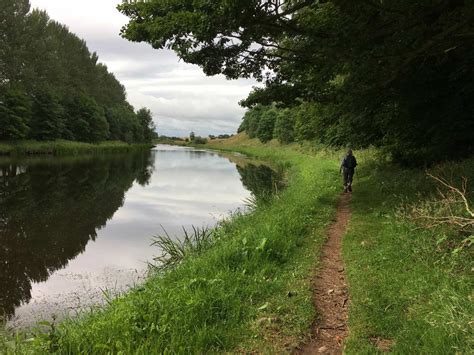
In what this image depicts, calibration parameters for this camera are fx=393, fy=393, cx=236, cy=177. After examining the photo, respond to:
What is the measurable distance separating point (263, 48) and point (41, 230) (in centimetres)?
971

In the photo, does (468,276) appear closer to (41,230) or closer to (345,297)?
(345,297)

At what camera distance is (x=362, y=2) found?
9.33 metres

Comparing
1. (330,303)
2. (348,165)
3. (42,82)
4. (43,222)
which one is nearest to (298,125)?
(348,165)

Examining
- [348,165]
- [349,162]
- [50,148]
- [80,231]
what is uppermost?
[50,148]

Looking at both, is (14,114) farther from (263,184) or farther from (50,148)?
(263,184)

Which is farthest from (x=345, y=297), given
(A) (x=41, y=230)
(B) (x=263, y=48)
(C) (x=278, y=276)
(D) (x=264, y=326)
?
(A) (x=41, y=230)

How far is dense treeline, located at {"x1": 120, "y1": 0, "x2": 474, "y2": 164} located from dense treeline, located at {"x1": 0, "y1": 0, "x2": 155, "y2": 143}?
43.1 m

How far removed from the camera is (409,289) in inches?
233

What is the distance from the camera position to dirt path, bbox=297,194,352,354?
5.09m

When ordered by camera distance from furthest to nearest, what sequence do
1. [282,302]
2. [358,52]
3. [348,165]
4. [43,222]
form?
[348,165] < [43,222] < [358,52] < [282,302]

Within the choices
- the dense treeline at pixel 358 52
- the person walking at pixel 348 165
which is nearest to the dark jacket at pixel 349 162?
the person walking at pixel 348 165

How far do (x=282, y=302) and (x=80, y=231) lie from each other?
31.9ft

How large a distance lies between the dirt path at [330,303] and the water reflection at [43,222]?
19.3ft

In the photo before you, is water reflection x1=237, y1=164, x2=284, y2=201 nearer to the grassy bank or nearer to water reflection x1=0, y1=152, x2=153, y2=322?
water reflection x1=0, y1=152, x2=153, y2=322
